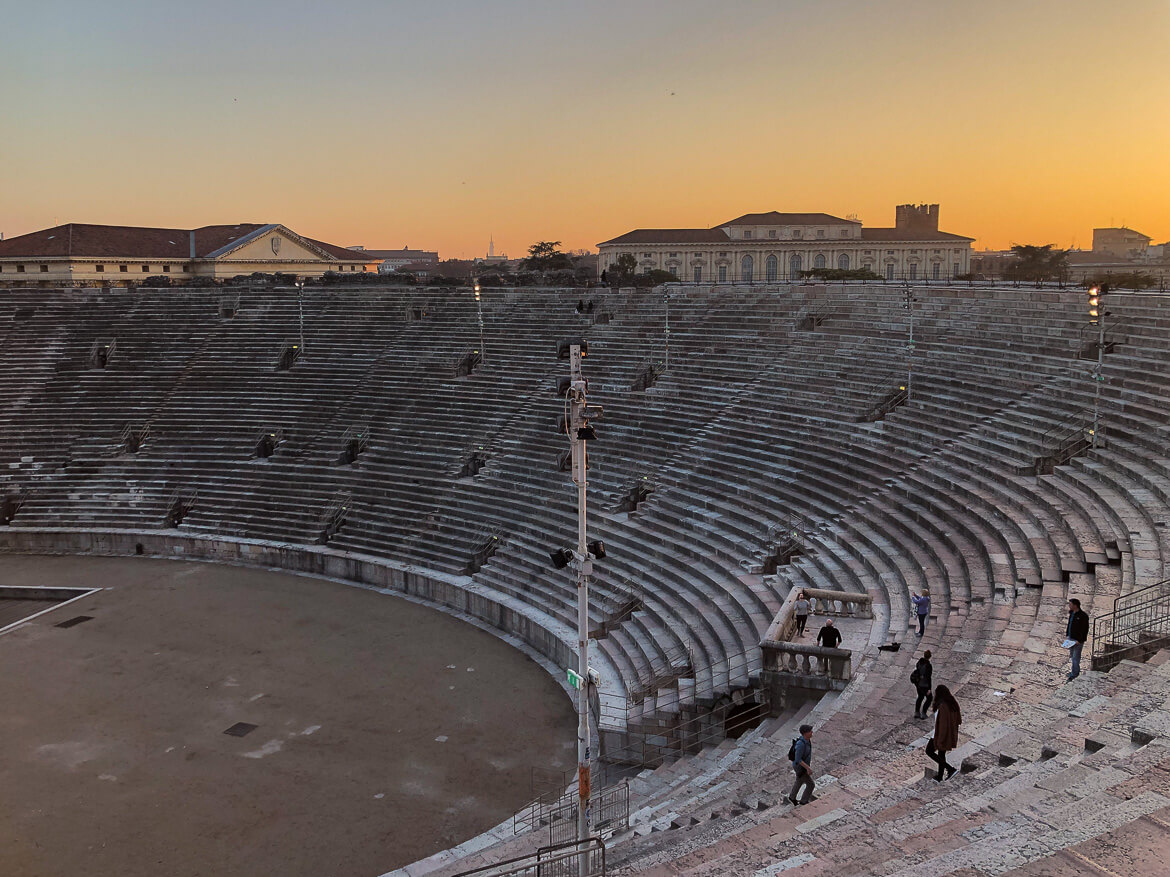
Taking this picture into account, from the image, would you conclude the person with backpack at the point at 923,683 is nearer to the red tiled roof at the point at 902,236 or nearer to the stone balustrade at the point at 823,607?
the stone balustrade at the point at 823,607

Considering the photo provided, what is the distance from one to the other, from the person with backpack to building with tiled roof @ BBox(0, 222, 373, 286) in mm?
51503

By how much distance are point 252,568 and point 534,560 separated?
34.7 ft

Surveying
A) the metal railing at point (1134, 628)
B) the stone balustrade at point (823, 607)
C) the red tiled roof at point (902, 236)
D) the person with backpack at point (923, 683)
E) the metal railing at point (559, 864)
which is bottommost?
the metal railing at point (559, 864)

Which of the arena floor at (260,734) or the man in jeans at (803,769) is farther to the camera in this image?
the arena floor at (260,734)

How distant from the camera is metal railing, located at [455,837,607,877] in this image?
37.1 feet

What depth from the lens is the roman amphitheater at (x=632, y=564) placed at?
11.5 metres

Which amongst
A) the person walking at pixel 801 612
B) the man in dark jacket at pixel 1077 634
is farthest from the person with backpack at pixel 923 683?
the person walking at pixel 801 612

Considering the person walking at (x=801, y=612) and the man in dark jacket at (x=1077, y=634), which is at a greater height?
the man in dark jacket at (x=1077, y=634)

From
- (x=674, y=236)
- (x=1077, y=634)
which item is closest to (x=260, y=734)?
(x=1077, y=634)

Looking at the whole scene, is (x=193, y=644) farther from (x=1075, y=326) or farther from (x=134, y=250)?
(x=134, y=250)

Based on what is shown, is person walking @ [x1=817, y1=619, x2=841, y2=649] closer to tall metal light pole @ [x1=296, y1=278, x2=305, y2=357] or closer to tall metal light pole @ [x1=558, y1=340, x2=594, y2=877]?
tall metal light pole @ [x1=558, y1=340, x2=594, y2=877]

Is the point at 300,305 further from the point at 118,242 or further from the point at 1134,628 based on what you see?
the point at 1134,628

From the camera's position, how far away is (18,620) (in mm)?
26531

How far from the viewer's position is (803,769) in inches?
439
